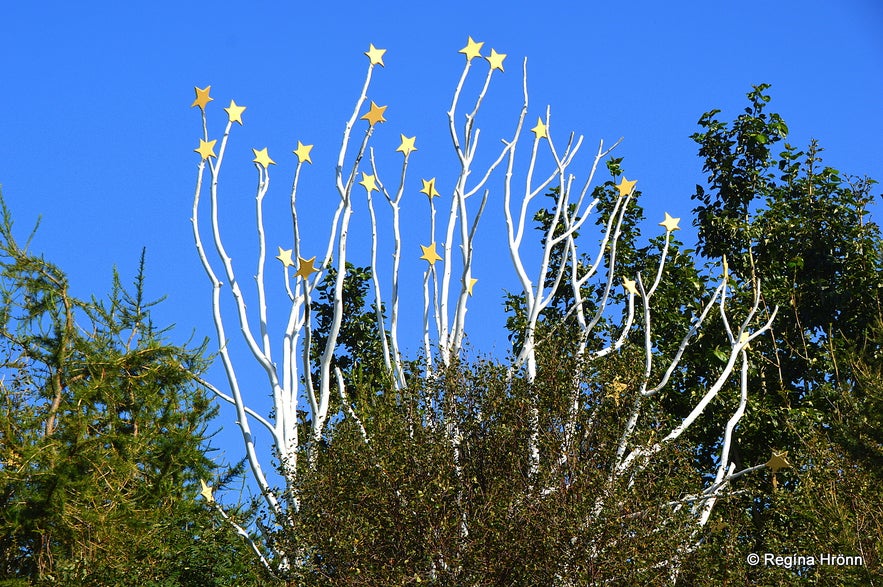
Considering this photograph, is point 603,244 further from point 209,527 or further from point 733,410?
point 209,527

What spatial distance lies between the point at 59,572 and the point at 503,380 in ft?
16.3

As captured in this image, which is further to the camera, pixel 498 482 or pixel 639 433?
pixel 639 433

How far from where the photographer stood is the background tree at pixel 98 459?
40.2 feet

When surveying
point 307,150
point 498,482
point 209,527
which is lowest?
point 498,482

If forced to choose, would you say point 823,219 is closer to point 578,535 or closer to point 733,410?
point 733,410

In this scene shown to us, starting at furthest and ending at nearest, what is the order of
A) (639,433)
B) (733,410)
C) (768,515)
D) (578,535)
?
(733,410)
(768,515)
(639,433)
(578,535)

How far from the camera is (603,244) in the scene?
45.3 feet

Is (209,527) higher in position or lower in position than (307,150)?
lower

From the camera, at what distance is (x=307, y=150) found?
13109mm

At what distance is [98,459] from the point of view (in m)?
12.6

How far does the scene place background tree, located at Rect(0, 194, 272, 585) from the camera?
12.2 meters

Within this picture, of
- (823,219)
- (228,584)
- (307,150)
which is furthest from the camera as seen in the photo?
(823,219)

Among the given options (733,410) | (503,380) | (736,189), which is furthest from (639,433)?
(736,189)

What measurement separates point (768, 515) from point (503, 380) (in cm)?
518
